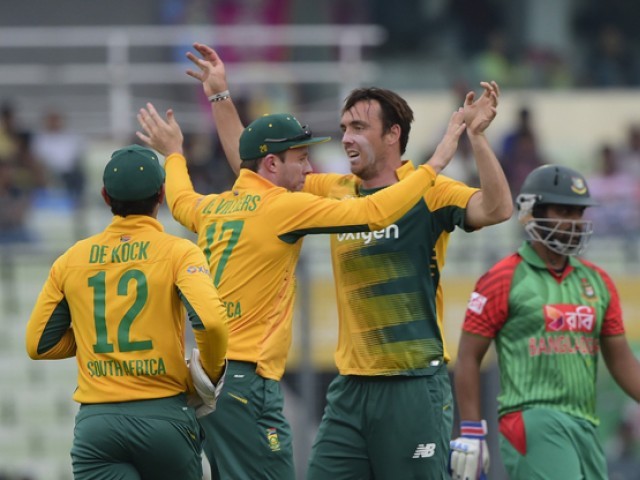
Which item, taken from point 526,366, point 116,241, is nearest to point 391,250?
point 526,366

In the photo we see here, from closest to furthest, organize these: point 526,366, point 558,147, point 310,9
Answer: point 526,366, point 558,147, point 310,9

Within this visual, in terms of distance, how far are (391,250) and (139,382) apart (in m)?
1.54

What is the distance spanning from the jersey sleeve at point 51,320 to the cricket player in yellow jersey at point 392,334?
1496 mm

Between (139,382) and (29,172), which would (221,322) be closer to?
(139,382)

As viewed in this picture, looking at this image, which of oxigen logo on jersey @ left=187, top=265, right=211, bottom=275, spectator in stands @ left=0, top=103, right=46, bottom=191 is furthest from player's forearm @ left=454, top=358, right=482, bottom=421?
spectator in stands @ left=0, top=103, right=46, bottom=191

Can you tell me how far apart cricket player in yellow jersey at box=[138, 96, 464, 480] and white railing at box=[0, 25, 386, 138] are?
352 inches

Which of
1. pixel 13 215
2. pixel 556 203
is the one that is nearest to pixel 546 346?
pixel 556 203

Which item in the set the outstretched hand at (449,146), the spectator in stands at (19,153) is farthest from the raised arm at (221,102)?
the spectator in stands at (19,153)

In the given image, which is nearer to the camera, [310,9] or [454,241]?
[454,241]

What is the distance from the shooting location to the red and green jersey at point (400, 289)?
780cm

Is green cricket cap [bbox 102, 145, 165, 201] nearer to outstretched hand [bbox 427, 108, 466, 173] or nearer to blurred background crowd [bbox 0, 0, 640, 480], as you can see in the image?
outstretched hand [bbox 427, 108, 466, 173]

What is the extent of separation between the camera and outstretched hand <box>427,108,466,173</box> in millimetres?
7594

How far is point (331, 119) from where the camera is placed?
675 inches

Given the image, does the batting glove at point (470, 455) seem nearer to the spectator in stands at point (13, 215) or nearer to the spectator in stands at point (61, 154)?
the spectator in stands at point (13, 215)
